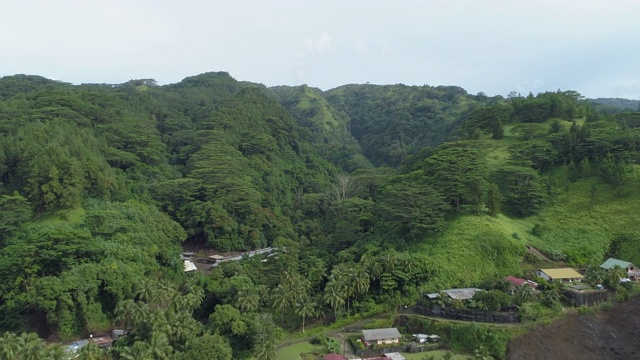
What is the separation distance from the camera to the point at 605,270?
1459 inches

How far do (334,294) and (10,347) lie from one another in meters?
20.6

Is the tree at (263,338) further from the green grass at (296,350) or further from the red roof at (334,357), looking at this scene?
the red roof at (334,357)

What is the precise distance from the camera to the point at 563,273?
37.8 metres

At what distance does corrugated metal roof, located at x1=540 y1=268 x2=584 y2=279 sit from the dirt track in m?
4.01

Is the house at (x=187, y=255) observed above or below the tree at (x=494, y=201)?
below

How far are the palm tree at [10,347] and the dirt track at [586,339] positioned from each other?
29.5m

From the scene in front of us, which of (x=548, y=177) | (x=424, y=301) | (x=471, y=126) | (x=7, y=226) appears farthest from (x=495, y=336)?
(x=471, y=126)

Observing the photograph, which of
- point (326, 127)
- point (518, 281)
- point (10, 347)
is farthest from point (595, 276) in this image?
point (326, 127)

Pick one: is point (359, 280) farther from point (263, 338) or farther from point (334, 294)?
point (263, 338)

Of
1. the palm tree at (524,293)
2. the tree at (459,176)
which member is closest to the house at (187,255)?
A: the tree at (459,176)

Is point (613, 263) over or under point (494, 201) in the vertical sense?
under

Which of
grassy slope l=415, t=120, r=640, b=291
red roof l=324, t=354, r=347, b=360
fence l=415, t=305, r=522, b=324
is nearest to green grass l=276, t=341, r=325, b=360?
red roof l=324, t=354, r=347, b=360

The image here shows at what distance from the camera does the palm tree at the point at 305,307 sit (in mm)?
35075

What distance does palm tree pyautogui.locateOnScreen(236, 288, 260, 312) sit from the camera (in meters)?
35.1
